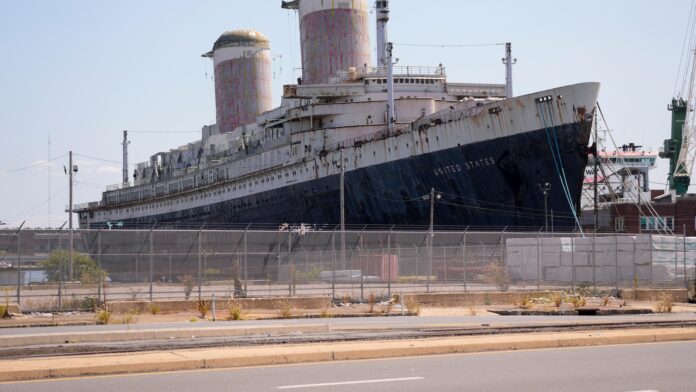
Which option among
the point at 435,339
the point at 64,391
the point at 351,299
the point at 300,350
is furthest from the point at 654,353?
the point at 351,299

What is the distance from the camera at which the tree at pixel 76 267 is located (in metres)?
25.1

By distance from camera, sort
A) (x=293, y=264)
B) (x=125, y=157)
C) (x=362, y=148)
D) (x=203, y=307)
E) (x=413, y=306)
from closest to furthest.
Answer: (x=203, y=307)
(x=413, y=306)
(x=293, y=264)
(x=362, y=148)
(x=125, y=157)

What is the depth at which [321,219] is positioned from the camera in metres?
61.3

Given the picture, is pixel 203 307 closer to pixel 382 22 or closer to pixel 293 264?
pixel 293 264

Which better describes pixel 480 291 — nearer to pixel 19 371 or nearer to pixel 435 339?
pixel 435 339

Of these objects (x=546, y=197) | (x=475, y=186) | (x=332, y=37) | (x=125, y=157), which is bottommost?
(x=546, y=197)

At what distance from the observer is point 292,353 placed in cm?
1292

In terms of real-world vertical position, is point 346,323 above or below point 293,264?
below

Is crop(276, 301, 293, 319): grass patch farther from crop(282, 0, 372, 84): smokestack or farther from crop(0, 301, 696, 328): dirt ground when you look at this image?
crop(282, 0, 372, 84): smokestack

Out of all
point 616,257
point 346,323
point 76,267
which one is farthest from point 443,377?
point 616,257

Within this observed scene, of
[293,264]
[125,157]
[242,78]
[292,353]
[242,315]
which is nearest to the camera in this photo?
[292,353]

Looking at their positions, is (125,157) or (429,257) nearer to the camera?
(429,257)

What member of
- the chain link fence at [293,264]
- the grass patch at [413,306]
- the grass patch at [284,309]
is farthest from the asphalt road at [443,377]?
the chain link fence at [293,264]

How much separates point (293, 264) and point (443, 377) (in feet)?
57.0
